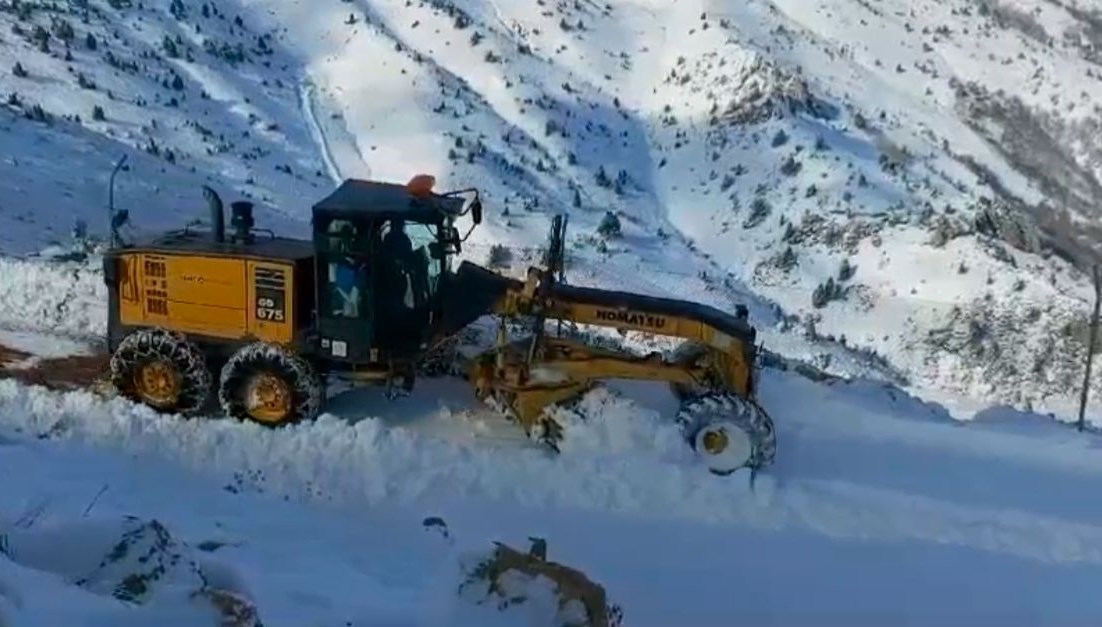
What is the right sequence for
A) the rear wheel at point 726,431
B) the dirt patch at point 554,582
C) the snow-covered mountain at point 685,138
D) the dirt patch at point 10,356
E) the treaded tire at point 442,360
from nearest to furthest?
the dirt patch at point 554,582
the rear wheel at point 726,431
the treaded tire at point 442,360
the dirt patch at point 10,356
the snow-covered mountain at point 685,138

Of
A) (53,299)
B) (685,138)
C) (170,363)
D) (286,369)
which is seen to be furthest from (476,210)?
(685,138)

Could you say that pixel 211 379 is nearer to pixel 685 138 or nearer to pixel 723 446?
pixel 723 446

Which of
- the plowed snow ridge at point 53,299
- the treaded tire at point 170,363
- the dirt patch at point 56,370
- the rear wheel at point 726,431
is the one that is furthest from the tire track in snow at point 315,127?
the rear wheel at point 726,431

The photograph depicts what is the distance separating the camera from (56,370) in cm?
1374

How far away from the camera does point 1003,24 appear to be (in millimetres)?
68250

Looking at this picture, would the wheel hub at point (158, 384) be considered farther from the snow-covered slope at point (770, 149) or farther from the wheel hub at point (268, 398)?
the snow-covered slope at point (770, 149)

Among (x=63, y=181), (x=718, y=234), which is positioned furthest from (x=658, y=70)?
(x=63, y=181)

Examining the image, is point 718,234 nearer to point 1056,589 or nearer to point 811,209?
point 811,209

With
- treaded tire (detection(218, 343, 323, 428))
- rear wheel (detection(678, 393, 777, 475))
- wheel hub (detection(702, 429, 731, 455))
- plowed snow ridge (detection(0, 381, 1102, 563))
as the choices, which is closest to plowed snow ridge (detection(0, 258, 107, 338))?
plowed snow ridge (detection(0, 381, 1102, 563))

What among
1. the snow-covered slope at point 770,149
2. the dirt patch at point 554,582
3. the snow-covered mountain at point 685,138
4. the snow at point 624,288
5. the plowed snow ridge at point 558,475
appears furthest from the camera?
the snow-covered slope at point 770,149

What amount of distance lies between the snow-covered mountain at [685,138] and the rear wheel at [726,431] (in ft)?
47.0

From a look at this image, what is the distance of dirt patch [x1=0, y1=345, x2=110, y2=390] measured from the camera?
13.3 m

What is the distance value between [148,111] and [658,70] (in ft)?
85.5

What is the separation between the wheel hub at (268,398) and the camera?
1220 cm
